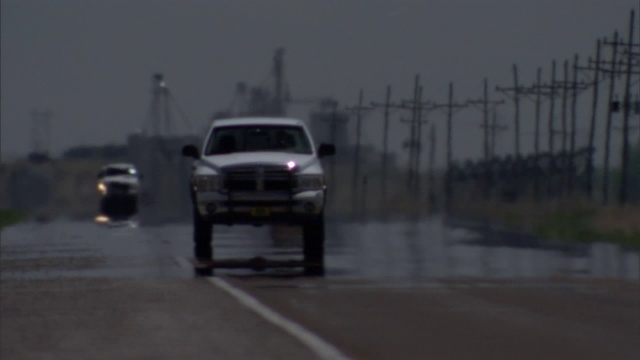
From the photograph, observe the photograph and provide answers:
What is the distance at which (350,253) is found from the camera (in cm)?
2869

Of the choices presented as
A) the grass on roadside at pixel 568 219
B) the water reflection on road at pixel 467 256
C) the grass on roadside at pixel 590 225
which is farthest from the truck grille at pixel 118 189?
the water reflection on road at pixel 467 256

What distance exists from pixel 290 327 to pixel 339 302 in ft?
9.45

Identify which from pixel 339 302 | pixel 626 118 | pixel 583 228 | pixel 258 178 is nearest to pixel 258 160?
pixel 258 178

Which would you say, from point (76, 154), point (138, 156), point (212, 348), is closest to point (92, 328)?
point (212, 348)

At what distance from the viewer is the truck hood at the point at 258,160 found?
78.9 feet

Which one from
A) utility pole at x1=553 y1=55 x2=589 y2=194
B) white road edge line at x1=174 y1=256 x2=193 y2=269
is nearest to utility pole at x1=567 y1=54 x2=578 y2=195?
utility pole at x1=553 y1=55 x2=589 y2=194

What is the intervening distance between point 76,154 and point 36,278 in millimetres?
106976

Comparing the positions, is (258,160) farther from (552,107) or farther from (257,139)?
(552,107)

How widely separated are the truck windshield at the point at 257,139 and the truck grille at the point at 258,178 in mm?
1401

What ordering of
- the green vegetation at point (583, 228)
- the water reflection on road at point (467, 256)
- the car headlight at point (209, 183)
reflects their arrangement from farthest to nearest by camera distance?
the green vegetation at point (583, 228) < the car headlight at point (209, 183) < the water reflection on road at point (467, 256)

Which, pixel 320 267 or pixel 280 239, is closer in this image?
pixel 320 267

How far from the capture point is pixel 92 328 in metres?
15.8

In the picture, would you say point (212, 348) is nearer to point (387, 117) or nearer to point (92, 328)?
point (92, 328)

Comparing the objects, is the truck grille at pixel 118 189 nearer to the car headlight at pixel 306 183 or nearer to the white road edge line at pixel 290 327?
the car headlight at pixel 306 183
